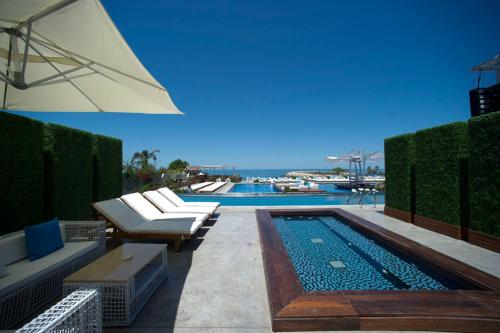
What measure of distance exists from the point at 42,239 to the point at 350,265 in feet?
16.3

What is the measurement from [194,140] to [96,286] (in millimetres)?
56086

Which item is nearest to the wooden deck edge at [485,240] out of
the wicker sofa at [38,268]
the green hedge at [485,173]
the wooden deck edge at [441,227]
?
the green hedge at [485,173]

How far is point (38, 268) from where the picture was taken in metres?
2.84

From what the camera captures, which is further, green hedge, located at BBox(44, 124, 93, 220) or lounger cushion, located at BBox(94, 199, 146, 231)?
green hedge, located at BBox(44, 124, 93, 220)

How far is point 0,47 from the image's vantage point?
8.75 feet

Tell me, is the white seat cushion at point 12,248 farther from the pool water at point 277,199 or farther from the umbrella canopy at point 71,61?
the pool water at point 277,199

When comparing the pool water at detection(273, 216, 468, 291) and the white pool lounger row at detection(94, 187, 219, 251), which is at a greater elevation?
the white pool lounger row at detection(94, 187, 219, 251)

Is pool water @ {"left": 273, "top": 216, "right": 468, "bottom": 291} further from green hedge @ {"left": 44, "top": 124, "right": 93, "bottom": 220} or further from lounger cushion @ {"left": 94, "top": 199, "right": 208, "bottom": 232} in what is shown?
green hedge @ {"left": 44, "top": 124, "right": 93, "bottom": 220}

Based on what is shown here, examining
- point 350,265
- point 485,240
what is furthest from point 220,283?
point 485,240

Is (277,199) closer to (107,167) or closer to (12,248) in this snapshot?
(107,167)

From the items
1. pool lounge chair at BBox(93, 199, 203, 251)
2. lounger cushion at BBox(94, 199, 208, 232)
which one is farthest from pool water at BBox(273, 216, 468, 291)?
lounger cushion at BBox(94, 199, 208, 232)

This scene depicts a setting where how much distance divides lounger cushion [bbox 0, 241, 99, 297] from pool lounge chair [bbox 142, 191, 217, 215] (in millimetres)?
2691

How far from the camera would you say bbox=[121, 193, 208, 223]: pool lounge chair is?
5752mm

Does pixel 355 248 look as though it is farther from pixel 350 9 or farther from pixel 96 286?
pixel 350 9
